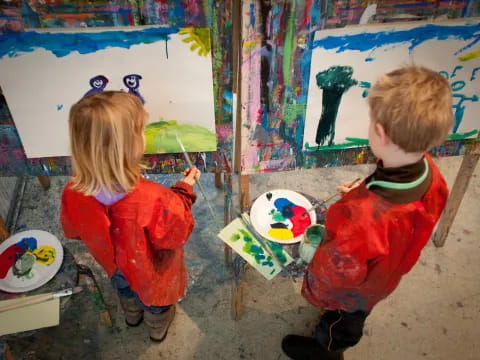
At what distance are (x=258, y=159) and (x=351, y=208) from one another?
0.56 meters

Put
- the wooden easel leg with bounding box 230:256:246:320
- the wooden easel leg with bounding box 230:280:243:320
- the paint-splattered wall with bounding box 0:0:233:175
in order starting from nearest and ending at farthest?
the paint-splattered wall with bounding box 0:0:233:175, the wooden easel leg with bounding box 230:256:246:320, the wooden easel leg with bounding box 230:280:243:320

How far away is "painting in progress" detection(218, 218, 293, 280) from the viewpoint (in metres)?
1.56

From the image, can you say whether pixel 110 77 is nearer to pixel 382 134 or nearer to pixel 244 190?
pixel 244 190

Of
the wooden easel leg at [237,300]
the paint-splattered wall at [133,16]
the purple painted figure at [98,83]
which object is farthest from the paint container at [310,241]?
the purple painted figure at [98,83]

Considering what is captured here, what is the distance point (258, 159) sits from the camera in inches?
65.5

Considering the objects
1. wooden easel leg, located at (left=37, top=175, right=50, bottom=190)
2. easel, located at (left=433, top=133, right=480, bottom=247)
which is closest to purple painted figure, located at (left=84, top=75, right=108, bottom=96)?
wooden easel leg, located at (left=37, top=175, right=50, bottom=190)

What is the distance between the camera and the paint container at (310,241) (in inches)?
60.3

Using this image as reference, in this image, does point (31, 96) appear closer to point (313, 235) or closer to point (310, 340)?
point (313, 235)

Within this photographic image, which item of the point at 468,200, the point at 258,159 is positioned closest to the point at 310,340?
the point at 258,159

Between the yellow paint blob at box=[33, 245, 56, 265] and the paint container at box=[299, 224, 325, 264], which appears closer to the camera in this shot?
the paint container at box=[299, 224, 325, 264]

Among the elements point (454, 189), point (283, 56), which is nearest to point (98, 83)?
point (283, 56)

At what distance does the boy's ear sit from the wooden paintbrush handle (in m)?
1.27

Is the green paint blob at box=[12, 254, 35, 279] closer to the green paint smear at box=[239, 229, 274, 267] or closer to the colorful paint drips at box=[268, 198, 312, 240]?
the green paint smear at box=[239, 229, 274, 267]

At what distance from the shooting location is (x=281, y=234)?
166 centimetres
